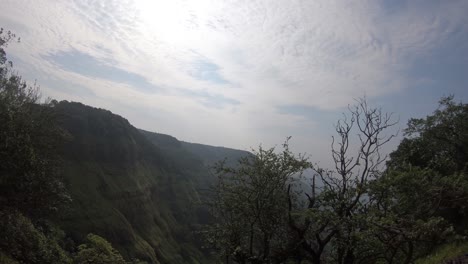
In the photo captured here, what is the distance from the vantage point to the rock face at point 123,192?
9725cm

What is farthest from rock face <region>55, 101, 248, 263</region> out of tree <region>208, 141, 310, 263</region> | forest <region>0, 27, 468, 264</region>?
tree <region>208, 141, 310, 263</region>

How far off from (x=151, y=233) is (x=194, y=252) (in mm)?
22022

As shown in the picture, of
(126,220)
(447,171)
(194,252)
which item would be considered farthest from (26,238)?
(194,252)

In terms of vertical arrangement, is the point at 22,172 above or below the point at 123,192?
above

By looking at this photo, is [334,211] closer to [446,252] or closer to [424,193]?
[424,193]

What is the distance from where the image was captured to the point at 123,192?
117625 mm

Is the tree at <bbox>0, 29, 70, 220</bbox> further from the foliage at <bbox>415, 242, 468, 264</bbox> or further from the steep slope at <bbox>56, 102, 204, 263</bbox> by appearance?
the steep slope at <bbox>56, 102, 204, 263</bbox>

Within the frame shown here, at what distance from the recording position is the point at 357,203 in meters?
15.0

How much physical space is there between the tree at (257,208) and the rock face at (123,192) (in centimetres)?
7580

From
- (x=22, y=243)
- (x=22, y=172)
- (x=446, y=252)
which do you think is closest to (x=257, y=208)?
(x=446, y=252)

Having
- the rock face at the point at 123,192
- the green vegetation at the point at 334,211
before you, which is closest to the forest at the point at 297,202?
the green vegetation at the point at 334,211

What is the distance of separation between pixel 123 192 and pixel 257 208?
109 meters

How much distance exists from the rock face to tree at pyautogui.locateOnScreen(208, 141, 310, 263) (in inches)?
2984

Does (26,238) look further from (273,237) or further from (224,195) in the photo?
(273,237)
